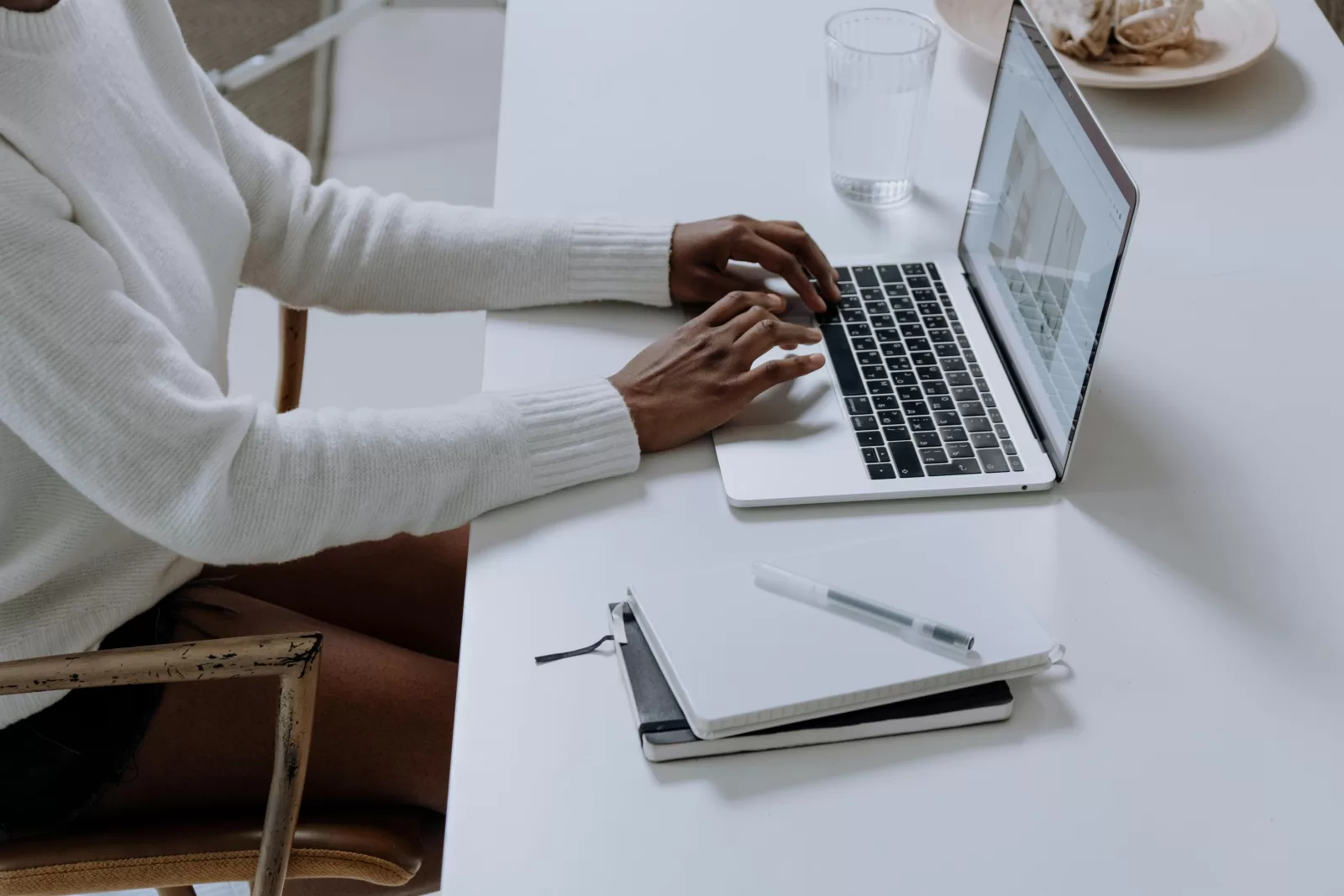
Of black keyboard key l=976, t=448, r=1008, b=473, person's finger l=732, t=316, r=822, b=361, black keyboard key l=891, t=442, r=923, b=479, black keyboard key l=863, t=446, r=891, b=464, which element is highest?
person's finger l=732, t=316, r=822, b=361

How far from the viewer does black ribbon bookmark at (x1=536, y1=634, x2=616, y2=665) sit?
71cm

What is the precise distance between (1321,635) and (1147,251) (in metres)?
0.42

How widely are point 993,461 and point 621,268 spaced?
0.35 meters

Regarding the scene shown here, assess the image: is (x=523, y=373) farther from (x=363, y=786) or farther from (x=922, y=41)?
(x=922, y=41)

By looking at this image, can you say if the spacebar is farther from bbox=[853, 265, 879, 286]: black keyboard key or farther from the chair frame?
the chair frame

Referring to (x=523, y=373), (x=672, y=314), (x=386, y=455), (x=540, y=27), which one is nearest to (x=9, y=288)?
(x=386, y=455)

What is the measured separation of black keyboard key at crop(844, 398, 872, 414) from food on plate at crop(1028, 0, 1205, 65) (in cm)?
54

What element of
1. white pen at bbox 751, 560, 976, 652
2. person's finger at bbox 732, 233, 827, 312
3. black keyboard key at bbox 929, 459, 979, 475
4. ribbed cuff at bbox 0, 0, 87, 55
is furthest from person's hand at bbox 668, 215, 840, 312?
ribbed cuff at bbox 0, 0, 87, 55

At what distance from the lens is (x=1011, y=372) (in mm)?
924

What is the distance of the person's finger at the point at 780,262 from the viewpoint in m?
0.99

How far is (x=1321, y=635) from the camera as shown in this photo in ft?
2.39

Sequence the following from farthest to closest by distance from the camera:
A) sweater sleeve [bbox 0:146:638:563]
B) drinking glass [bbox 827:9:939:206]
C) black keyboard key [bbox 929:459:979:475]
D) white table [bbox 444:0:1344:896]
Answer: drinking glass [bbox 827:9:939:206]
black keyboard key [bbox 929:459:979:475]
sweater sleeve [bbox 0:146:638:563]
white table [bbox 444:0:1344:896]

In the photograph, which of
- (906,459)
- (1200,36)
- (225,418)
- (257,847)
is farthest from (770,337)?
(1200,36)

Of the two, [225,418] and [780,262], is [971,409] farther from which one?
[225,418]
